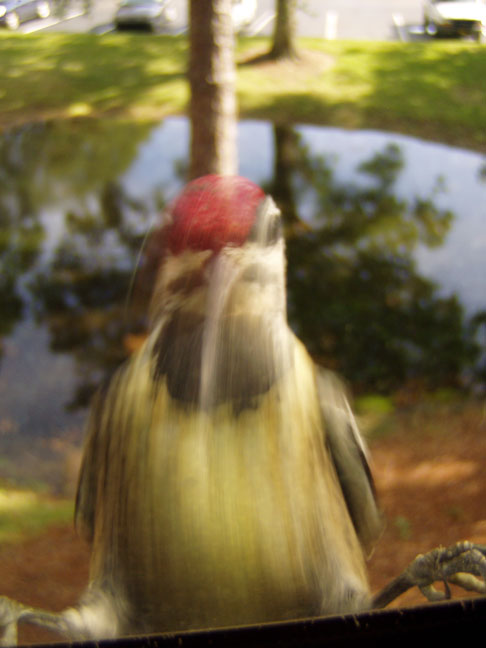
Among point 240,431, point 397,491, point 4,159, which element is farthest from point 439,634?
point 4,159

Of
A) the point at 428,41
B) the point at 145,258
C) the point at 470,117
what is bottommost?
the point at 470,117

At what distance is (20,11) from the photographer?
2.43 meters

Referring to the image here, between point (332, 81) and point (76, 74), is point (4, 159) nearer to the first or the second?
point (76, 74)

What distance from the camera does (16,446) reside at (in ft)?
12.1

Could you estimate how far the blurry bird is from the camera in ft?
3.50

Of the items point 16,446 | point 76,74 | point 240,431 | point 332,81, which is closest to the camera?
point 240,431

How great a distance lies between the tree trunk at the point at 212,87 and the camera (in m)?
4.22

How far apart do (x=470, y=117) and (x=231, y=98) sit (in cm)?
450

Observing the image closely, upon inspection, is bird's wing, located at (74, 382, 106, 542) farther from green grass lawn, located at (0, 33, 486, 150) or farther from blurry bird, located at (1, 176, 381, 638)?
green grass lawn, located at (0, 33, 486, 150)

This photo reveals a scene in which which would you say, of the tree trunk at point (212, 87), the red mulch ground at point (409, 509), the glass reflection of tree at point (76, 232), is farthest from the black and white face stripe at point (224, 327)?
the tree trunk at point (212, 87)

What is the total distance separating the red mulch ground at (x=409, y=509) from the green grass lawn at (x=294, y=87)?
15.7 ft

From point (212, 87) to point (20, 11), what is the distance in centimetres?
212

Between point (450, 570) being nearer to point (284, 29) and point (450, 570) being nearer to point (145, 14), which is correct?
point (145, 14)

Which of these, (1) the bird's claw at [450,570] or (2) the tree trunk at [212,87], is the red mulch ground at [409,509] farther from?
(2) the tree trunk at [212,87]
